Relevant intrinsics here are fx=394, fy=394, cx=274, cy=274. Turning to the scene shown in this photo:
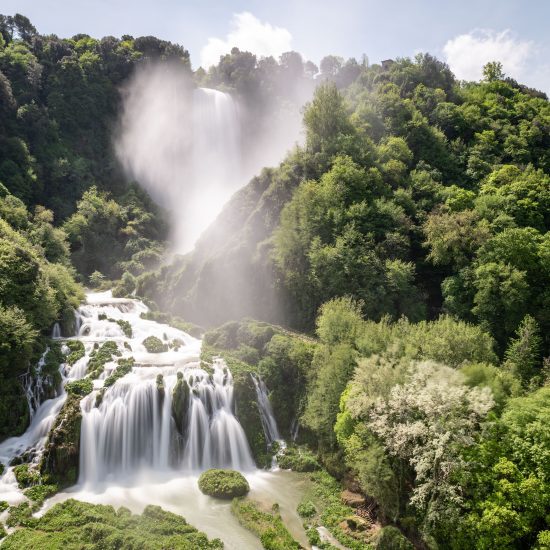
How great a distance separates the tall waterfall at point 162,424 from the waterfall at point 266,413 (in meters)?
2.44

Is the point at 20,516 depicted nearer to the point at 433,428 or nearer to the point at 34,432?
the point at 34,432

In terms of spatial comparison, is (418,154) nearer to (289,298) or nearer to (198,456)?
(289,298)

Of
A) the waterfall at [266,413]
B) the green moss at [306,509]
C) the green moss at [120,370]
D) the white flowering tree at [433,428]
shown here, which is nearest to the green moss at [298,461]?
the waterfall at [266,413]

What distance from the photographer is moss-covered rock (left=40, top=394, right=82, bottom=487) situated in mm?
25516

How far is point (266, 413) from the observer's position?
33812mm

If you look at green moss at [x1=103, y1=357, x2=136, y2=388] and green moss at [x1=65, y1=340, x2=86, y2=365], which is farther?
green moss at [x1=65, y1=340, x2=86, y2=365]

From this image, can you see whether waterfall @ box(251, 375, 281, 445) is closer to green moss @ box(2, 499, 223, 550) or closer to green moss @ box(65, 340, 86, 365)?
green moss @ box(2, 499, 223, 550)

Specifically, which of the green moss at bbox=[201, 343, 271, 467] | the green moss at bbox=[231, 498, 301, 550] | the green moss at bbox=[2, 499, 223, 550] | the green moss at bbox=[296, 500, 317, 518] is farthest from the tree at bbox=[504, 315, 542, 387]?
the green moss at bbox=[2, 499, 223, 550]

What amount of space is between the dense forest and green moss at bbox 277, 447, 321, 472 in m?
0.25

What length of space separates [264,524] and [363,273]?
2592 centimetres

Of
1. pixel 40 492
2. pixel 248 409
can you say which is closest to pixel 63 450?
pixel 40 492

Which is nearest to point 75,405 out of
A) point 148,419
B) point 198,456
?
point 148,419

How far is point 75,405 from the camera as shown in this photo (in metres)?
28.7

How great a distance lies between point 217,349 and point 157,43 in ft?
320
